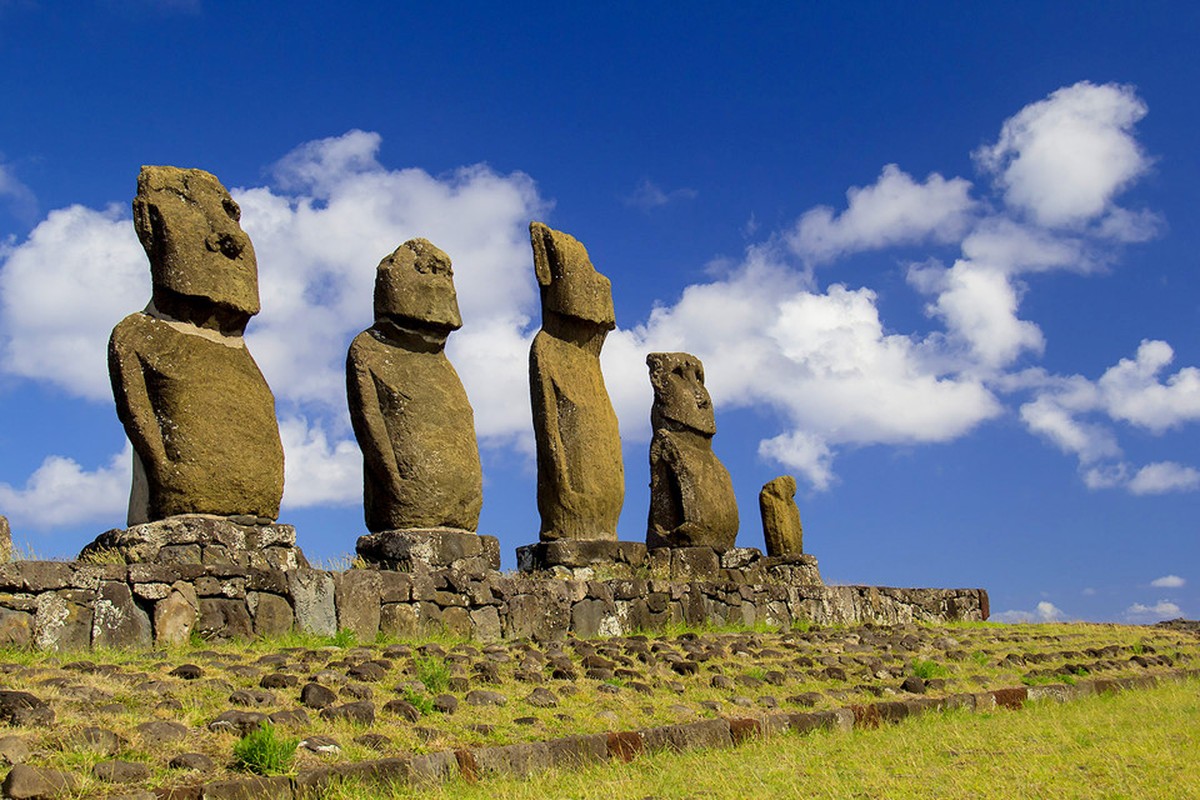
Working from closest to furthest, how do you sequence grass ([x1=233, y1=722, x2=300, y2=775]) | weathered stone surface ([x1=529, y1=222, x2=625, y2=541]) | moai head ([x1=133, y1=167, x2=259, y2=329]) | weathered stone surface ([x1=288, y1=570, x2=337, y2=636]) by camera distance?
grass ([x1=233, y1=722, x2=300, y2=775]), weathered stone surface ([x1=288, y1=570, x2=337, y2=636]), moai head ([x1=133, y1=167, x2=259, y2=329]), weathered stone surface ([x1=529, y1=222, x2=625, y2=541])

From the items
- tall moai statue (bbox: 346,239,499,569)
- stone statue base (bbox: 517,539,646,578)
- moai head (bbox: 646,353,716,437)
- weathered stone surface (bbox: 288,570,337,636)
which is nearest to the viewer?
weathered stone surface (bbox: 288,570,337,636)

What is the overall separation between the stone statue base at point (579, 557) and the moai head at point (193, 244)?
167 inches

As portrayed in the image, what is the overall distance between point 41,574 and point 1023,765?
6.79m

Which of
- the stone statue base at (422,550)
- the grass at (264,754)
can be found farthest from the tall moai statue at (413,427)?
the grass at (264,754)

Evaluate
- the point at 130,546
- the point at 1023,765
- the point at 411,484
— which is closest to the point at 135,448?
the point at 130,546

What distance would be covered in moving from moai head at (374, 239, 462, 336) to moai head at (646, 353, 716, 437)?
4.48m

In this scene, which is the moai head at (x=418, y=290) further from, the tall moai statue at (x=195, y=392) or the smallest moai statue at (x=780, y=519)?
the smallest moai statue at (x=780, y=519)

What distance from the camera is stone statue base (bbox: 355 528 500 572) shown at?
11.2m

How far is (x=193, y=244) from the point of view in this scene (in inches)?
420

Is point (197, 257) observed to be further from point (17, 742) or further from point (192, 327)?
point (17, 742)

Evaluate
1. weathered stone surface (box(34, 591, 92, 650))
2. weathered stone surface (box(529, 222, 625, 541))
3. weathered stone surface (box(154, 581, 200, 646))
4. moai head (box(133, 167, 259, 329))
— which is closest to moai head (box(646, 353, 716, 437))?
weathered stone surface (box(529, 222, 625, 541))

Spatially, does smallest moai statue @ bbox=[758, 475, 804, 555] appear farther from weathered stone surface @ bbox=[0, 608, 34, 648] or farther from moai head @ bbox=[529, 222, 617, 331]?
weathered stone surface @ bbox=[0, 608, 34, 648]

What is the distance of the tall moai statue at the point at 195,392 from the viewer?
33.1 feet

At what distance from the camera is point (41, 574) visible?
8445 millimetres
